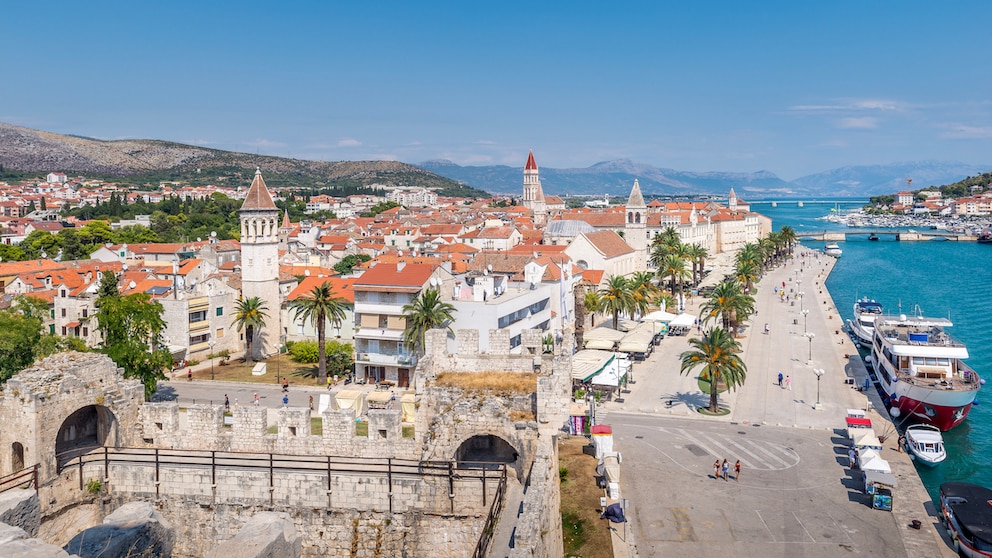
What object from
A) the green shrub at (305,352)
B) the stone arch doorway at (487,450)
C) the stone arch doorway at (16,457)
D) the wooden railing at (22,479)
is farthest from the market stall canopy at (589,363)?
the wooden railing at (22,479)

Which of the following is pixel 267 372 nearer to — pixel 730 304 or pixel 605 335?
pixel 605 335

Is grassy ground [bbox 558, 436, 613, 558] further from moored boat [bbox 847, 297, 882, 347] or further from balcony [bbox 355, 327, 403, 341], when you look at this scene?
moored boat [bbox 847, 297, 882, 347]

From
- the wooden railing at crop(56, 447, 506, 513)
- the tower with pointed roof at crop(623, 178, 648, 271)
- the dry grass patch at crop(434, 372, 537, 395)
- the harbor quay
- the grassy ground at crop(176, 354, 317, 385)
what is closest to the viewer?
the wooden railing at crop(56, 447, 506, 513)

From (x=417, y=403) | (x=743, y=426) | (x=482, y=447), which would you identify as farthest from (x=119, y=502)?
(x=743, y=426)

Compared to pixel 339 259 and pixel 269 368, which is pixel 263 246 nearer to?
pixel 269 368

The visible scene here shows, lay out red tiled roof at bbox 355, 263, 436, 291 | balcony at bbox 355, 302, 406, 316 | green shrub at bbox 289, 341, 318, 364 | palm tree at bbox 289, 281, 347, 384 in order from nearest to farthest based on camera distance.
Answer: palm tree at bbox 289, 281, 347, 384 → balcony at bbox 355, 302, 406, 316 → red tiled roof at bbox 355, 263, 436, 291 → green shrub at bbox 289, 341, 318, 364

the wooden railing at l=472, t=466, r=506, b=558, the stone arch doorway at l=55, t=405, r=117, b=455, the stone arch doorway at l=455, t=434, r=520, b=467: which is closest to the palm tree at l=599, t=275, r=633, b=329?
the stone arch doorway at l=455, t=434, r=520, b=467
